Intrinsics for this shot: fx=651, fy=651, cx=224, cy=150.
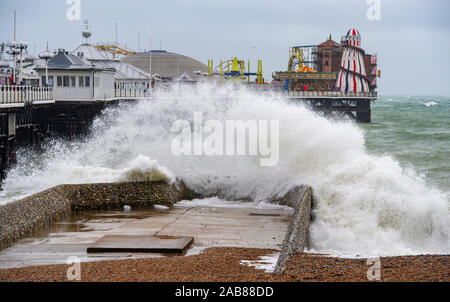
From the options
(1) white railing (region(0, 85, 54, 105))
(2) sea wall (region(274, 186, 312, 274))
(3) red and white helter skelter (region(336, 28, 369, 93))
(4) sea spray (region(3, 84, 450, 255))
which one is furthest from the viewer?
(3) red and white helter skelter (region(336, 28, 369, 93))

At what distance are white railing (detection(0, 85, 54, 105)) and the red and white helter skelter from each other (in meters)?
62.2

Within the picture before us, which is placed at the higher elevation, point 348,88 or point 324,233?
point 348,88

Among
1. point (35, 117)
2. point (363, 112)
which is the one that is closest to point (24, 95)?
point (35, 117)

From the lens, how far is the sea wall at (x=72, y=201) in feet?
37.9

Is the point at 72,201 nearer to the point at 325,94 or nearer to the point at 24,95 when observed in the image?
the point at 24,95

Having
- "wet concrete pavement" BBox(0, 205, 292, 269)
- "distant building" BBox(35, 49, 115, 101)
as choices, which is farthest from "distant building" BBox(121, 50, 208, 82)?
"wet concrete pavement" BBox(0, 205, 292, 269)

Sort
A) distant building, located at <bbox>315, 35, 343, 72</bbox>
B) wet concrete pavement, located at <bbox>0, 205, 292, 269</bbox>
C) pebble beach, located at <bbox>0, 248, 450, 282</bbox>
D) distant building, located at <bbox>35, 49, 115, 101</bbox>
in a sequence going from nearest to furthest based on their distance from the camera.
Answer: pebble beach, located at <bbox>0, 248, 450, 282</bbox> < wet concrete pavement, located at <bbox>0, 205, 292, 269</bbox> < distant building, located at <bbox>35, 49, 115, 101</bbox> < distant building, located at <bbox>315, 35, 343, 72</bbox>

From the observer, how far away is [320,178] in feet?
55.2

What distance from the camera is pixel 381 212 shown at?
48.0 ft

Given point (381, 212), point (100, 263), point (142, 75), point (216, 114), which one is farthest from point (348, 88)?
point (100, 263)

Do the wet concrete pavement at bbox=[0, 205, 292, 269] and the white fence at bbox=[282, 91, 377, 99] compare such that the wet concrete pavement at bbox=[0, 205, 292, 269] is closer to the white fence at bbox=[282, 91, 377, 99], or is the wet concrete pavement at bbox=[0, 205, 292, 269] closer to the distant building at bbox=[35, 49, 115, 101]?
the distant building at bbox=[35, 49, 115, 101]

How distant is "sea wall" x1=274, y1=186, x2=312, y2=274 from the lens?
9.57m

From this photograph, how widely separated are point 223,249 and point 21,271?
328 cm
